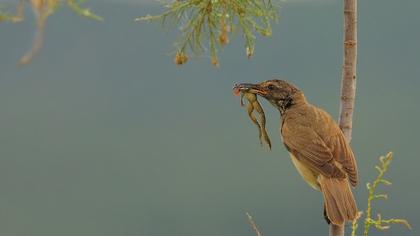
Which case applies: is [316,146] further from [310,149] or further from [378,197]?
[378,197]

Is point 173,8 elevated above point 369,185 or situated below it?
above

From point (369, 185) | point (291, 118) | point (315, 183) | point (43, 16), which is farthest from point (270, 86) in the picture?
point (43, 16)

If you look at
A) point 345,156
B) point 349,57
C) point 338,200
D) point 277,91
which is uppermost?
point 349,57

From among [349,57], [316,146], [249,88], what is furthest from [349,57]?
[316,146]

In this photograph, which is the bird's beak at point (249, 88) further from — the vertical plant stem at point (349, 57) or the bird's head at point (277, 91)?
the vertical plant stem at point (349, 57)

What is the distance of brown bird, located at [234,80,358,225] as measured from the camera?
4887 millimetres

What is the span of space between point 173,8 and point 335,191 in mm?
1953

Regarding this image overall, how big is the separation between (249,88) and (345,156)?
973 mm

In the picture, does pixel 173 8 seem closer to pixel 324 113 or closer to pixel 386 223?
pixel 324 113

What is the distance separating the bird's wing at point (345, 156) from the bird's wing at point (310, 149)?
5cm

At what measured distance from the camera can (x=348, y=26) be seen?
4445mm

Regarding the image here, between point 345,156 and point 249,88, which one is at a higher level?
point 249,88

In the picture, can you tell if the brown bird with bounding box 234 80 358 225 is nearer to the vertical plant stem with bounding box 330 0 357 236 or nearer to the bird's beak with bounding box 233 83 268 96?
the bird's beak with bounding box 233 83 268 96

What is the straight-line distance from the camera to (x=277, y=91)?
5.38 meters
